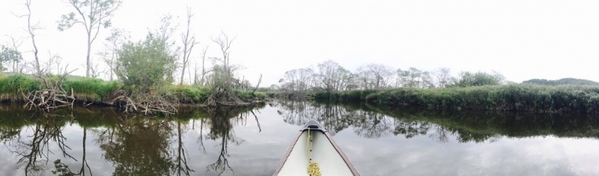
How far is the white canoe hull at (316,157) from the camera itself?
3727 millimetres

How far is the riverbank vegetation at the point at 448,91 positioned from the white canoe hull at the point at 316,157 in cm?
1804

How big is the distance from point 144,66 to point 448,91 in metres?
20.2

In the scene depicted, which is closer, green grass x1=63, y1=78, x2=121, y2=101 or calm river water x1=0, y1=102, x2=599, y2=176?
calm river water x1=0, y1=102, x2=599, y2=176

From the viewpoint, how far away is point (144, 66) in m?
13.7

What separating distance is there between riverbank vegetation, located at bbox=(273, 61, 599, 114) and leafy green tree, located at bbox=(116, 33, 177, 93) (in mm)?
18986

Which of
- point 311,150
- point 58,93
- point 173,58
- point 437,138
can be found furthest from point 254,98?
point 311,150

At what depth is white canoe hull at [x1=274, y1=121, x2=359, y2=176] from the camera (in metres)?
3.73

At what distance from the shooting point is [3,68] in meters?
17.6

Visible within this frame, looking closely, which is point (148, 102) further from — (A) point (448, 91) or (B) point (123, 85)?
(A) point (448, 91)

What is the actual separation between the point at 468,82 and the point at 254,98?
18.7 meters

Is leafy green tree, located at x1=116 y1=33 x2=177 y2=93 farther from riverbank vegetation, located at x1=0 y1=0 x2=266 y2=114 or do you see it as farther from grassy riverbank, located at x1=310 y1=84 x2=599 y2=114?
grassy riverbank, located at x1=310 y1=84 x2=599 y2=114

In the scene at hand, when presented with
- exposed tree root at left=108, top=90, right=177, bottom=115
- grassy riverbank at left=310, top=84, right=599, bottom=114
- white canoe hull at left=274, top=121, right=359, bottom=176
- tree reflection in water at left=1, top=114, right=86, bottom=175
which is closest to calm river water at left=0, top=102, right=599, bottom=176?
tree reflection in water at left=1, top=114, right=86, bottom=175

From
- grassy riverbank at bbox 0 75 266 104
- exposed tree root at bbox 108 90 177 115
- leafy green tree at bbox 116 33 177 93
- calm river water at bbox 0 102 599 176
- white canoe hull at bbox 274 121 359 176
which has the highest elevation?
leafy green tree at bbox 116 33 177 93

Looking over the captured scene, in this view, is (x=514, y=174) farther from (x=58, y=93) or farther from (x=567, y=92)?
(x=58, y=93)
